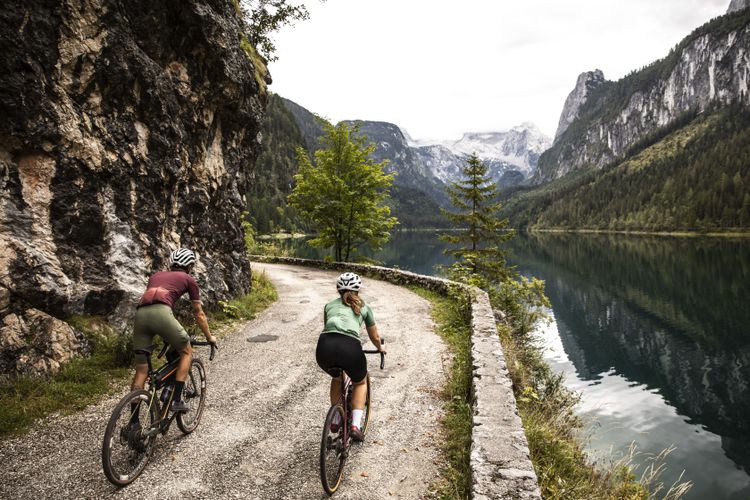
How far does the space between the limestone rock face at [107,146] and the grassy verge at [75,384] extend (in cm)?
70

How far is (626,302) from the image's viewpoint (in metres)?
37.4

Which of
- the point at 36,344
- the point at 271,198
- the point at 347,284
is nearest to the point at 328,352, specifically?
the point at 347,284

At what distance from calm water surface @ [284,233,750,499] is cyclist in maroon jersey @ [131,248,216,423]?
750 cm

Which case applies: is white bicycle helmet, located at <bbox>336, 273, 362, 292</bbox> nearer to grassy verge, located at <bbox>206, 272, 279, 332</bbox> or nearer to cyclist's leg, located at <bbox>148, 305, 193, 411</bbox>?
cyclist's leg, located at <bbox>148, 305, 193, 411</bbox>

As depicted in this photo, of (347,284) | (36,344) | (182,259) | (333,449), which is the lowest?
(333,449)

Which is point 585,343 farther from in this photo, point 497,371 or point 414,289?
point 497,371

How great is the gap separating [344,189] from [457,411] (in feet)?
71.0

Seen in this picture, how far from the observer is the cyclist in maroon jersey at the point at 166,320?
5191 mm

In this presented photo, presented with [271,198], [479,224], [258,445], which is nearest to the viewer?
[258,445]

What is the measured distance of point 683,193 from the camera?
12900 centimetres

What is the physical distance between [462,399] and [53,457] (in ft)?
20.8

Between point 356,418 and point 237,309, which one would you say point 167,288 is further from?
point 237,309

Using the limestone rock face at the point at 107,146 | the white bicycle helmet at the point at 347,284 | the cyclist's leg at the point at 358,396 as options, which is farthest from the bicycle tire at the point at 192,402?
the limestone rock face at the point at 107,146

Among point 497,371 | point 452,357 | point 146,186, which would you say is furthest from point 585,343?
point 146,186
